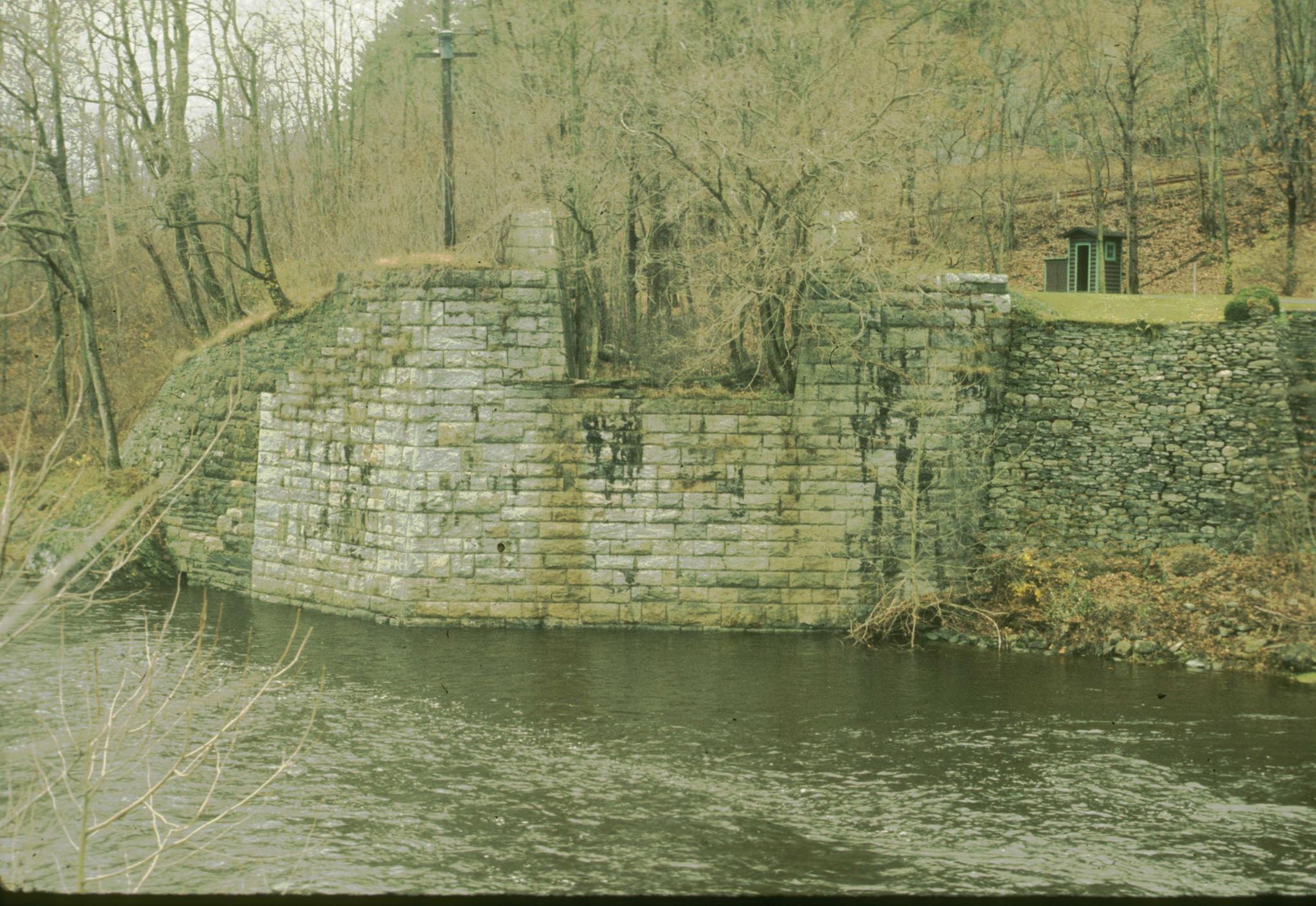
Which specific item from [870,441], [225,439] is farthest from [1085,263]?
[225,439]

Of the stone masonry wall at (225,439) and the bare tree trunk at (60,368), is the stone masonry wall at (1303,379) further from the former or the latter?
the bare tree trunk at (60,368)

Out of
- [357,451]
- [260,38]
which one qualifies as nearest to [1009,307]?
[357,451]

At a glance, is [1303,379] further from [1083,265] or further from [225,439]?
[225,439]

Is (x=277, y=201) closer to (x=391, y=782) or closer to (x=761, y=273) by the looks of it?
(x=761, y=273)

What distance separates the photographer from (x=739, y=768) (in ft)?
31.7

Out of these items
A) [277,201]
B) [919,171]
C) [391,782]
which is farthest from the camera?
[277,201]

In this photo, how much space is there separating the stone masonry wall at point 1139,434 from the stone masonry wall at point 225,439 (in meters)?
8.45

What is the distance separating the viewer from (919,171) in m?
20.0

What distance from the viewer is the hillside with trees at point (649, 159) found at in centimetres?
1431

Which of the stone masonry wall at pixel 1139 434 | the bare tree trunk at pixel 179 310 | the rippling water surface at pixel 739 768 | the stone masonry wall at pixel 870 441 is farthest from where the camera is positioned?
the bare tree trunk at pixel 179 310

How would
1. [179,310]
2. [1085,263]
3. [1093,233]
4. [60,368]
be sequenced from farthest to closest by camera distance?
[179,310] < [60,368] < [1085,263] < [1093,233]

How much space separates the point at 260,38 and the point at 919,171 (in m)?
11.0

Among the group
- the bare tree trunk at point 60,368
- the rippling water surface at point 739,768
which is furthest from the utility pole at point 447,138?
the bare tree trunk at point 60,368

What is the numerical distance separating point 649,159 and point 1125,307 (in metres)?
6.32
